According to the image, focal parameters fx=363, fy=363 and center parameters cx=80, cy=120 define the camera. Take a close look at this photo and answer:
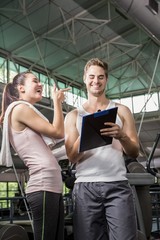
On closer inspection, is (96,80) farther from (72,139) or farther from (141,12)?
(141,12)

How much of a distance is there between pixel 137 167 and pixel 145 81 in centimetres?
1501

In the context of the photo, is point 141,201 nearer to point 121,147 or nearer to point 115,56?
point 121,147

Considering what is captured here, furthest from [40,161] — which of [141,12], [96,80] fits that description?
[141,12]

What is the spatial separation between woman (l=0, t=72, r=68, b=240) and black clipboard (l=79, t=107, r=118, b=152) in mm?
250

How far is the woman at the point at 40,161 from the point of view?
170 centimetres

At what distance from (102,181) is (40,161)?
0.34 meters

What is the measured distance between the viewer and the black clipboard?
1.51 metres

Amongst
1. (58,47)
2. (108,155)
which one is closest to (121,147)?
(108,155)

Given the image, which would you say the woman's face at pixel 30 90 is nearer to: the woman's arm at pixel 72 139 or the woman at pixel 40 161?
the woman at pixel 40 161

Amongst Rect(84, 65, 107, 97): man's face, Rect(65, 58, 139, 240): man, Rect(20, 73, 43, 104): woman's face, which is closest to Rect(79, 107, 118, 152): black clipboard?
Rect(65, 58, 139, 240): man

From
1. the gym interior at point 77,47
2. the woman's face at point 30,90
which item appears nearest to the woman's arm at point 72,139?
the woman's face at point 30,90

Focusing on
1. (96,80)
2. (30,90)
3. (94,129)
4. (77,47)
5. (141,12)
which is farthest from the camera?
(77,47)

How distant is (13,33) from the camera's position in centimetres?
1221

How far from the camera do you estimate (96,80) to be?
168 cm
